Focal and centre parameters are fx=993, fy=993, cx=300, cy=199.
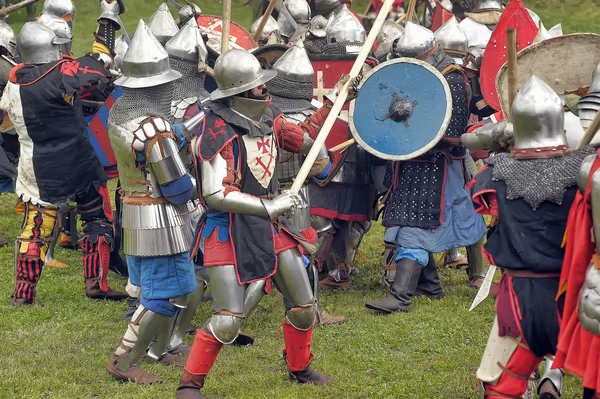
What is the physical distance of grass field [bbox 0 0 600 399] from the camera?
5297 mm

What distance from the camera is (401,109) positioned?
6.21 metres

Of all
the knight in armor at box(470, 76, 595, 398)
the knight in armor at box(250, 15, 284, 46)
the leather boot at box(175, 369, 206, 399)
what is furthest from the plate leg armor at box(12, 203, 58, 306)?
the knight in armor at box(470, 76, 595, 398)

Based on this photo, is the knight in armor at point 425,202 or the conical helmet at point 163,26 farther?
the conical helmet at point 163,26

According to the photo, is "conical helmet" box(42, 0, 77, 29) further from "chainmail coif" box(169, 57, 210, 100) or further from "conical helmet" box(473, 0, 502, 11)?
"conical helmet" box(473, 0, 502, 11)

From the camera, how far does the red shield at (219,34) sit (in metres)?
7.87

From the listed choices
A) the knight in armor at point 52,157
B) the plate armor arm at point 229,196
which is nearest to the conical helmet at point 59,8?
the knight in armor at point 52,157

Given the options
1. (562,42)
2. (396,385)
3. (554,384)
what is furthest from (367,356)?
(562,42)

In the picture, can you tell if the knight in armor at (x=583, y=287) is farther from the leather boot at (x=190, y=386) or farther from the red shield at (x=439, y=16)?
the red shield at (x=439, y=16)

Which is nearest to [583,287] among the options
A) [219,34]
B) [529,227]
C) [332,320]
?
[529,227]

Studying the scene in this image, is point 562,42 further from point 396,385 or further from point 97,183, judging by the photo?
point 97,183

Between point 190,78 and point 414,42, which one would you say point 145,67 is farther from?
point 414,42

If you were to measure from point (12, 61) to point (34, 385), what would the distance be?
12.9ft

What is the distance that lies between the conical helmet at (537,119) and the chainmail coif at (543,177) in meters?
0.04

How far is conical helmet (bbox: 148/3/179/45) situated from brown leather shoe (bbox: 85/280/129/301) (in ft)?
6.24
